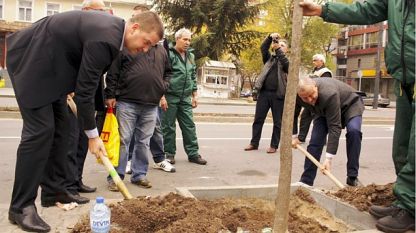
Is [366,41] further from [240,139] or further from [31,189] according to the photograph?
[31,189]

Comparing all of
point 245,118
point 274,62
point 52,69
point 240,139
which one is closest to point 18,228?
point 52,69

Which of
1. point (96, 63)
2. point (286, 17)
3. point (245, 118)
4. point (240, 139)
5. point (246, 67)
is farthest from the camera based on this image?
point (246, 67)

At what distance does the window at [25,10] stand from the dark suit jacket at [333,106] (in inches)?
1510

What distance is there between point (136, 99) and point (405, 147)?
2885 mm

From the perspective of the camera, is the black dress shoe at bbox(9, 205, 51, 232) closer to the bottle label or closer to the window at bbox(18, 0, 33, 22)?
the bottle label

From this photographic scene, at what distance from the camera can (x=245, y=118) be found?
577 inches

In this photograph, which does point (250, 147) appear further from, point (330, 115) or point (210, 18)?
point (210, 18)

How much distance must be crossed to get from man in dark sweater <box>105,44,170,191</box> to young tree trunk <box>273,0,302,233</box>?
2.57 m

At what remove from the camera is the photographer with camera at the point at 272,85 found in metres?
8.15

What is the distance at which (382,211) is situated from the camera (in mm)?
3514

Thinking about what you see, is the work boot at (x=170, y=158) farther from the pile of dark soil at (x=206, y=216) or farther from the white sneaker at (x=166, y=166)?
the pile of dark soil at (x=206, y=216)

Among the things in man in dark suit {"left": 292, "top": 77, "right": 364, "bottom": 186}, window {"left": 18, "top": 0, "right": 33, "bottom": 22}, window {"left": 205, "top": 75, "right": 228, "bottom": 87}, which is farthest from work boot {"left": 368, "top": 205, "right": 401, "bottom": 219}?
window {"left": 18, "top": 0, "right": 33, "bottom": 22}

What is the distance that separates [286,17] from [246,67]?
778 centimetres

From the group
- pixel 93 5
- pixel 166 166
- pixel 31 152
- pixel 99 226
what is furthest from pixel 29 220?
pixel 166 166
